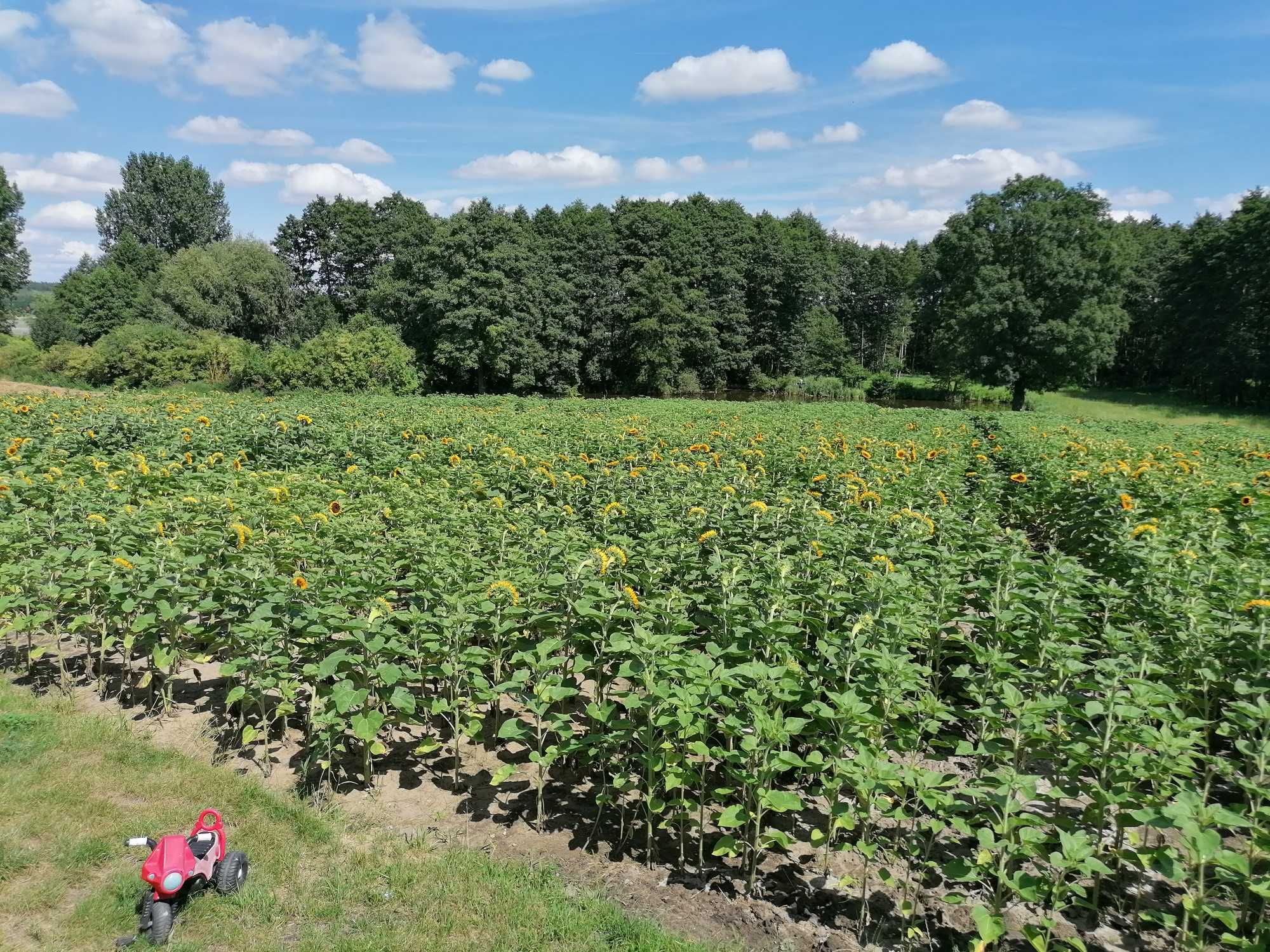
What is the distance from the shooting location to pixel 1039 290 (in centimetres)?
4059

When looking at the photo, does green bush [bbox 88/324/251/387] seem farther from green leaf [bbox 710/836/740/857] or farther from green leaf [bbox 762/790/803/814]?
green leaf [bbox 762/790/803/814]

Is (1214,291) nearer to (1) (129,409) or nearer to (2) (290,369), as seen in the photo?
(2) (290,369)

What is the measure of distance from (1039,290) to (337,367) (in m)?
36.0

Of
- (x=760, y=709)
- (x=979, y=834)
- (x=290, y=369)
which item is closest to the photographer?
(x=979, y=834)

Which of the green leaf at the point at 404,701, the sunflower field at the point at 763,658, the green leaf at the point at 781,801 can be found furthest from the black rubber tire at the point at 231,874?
the green leaf at the point at 781,801

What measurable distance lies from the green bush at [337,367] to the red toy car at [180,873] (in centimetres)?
3122

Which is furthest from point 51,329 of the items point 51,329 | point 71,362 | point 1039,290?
point 1039,290

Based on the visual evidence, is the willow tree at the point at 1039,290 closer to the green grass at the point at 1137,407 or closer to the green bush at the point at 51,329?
the green grass at the point at 1137,407

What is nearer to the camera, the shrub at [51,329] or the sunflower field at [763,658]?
the sunflower field at [763,658]

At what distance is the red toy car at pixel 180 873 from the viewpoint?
3.31m

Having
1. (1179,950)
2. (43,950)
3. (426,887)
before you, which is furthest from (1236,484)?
(43,950)

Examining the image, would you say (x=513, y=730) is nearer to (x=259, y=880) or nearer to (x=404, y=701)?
(x=404, y=701)

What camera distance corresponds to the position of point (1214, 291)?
46.0 metres

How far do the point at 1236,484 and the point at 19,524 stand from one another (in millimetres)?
11732
